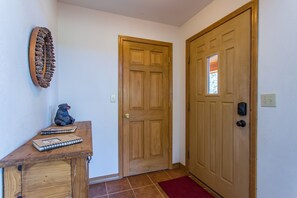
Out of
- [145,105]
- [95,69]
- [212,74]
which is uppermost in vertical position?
[95,69]

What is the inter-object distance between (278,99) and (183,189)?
1.51 metres

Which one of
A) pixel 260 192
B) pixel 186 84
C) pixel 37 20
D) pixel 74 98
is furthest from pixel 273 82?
pixel 74 98

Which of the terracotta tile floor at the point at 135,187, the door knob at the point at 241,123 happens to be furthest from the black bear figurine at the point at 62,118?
the door knob at the point at 241,123

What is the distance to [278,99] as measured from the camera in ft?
4.01

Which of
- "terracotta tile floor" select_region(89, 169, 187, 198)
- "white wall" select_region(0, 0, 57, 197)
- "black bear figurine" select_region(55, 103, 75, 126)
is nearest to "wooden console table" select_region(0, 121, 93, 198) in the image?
"white wall" select_region(0, 0, 57, 197)

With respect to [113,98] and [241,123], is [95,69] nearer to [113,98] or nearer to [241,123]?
[113,98]

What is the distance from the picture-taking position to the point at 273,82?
1.26 m

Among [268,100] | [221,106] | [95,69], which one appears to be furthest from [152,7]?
[268,100]

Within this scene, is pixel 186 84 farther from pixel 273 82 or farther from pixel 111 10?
pixel 111 10

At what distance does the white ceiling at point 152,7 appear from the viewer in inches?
75.2

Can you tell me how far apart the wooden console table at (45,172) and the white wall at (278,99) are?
4.73ft

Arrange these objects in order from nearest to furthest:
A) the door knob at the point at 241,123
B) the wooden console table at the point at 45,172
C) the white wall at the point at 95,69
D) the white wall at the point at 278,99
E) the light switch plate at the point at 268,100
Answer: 1. the wooden console table at the point at 45,172
2. the white wall at the point at 278,99
3. the light switch plate at the point at 268,100
4. the door knob at the point at 241,123
5. the white wall at the point at 95,69

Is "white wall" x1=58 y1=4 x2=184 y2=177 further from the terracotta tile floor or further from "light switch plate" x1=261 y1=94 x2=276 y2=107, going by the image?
"light switch plate" x1=261 y1=94 x2=276 y2=107

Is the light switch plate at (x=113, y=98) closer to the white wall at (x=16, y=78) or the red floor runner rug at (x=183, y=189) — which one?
the white wall at (x=16, y=78)
